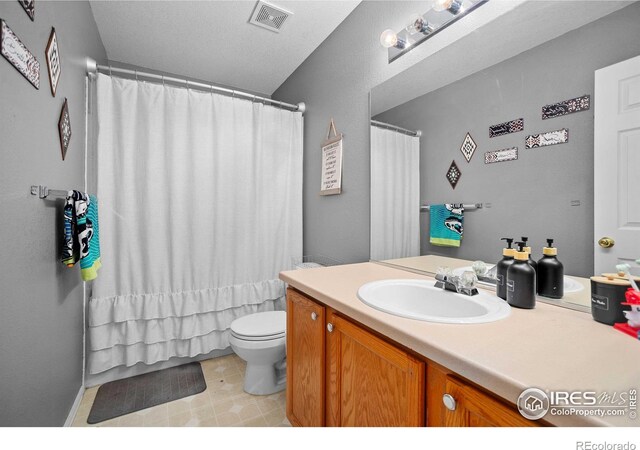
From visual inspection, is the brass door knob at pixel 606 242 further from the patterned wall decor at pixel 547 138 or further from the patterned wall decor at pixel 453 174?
the patterned wall decor at pixel 453 174

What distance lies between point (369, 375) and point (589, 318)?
2.07ft

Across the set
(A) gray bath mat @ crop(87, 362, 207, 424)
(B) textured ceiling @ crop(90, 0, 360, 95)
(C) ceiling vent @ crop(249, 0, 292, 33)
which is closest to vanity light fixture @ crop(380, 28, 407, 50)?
(B) textured ceiling @ crop(90, 0, 360, 95)

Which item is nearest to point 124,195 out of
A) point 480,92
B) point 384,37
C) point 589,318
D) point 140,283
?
point 140,283

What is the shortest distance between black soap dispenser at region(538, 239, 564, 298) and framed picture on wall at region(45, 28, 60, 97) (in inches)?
79.6

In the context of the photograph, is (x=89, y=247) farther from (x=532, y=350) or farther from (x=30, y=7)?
(x=532, y=350)

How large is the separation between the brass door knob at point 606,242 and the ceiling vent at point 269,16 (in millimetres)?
2011

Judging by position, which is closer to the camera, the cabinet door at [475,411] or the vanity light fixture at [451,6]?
the cabinet door at [475,411]

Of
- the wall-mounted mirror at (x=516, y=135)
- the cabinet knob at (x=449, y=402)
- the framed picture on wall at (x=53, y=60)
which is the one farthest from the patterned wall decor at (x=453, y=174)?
the framed picture on wall at (x=53, y=60)

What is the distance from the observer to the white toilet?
1.67m

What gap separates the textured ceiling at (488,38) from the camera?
0.90m

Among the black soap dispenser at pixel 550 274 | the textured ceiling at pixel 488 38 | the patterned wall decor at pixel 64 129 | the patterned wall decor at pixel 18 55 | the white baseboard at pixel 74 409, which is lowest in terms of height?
the white baseboard at pixel 74 409

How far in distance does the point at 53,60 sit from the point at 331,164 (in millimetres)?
1528

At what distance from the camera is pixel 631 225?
78 cm

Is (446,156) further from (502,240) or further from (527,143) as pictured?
(502,240)
